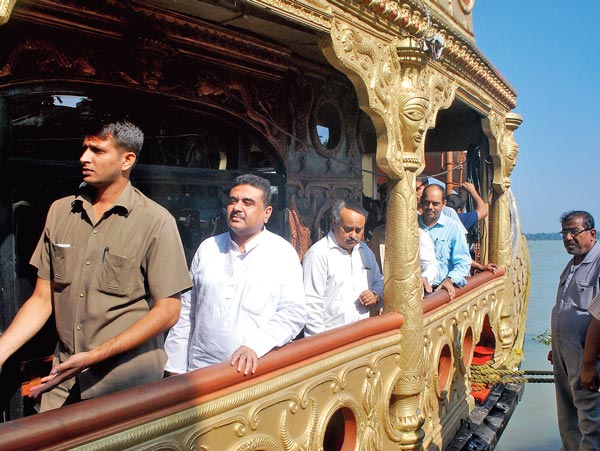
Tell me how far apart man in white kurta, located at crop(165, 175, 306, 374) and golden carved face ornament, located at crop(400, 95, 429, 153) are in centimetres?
121

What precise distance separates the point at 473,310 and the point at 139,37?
12.5 feet

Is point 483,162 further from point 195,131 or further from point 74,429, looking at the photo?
point 74,429

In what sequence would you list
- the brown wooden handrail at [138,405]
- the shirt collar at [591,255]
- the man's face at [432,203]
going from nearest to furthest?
the brown wooden handrail at [138,405] → the shirt collar at [591,255] → the man's face at [432,203]

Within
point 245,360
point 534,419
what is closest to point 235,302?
point 245,360

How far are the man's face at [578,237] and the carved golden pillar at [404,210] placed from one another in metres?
1.29

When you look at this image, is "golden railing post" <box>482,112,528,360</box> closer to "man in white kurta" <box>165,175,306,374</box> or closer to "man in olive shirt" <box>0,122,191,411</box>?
"man in white kurta" <box>165,175,306,374</box>

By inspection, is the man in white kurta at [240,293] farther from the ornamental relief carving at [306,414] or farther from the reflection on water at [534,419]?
the reflection on water at [534,419]

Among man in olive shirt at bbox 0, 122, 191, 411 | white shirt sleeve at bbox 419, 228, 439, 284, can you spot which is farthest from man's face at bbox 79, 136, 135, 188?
white shirt sleeve at bbox 419, 228, 439, 284

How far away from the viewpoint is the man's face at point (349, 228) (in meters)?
3.57

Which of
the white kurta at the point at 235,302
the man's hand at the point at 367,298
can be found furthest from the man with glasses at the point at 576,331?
the white kurta at the point at 235,302

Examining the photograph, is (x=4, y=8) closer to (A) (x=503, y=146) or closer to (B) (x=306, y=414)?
(B) (x=306, y=414)

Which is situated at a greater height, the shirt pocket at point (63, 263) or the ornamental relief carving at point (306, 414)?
the shirt pocket at point (63, 263)

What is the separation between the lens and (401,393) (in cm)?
368

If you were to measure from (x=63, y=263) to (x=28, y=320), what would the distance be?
0.27 m
